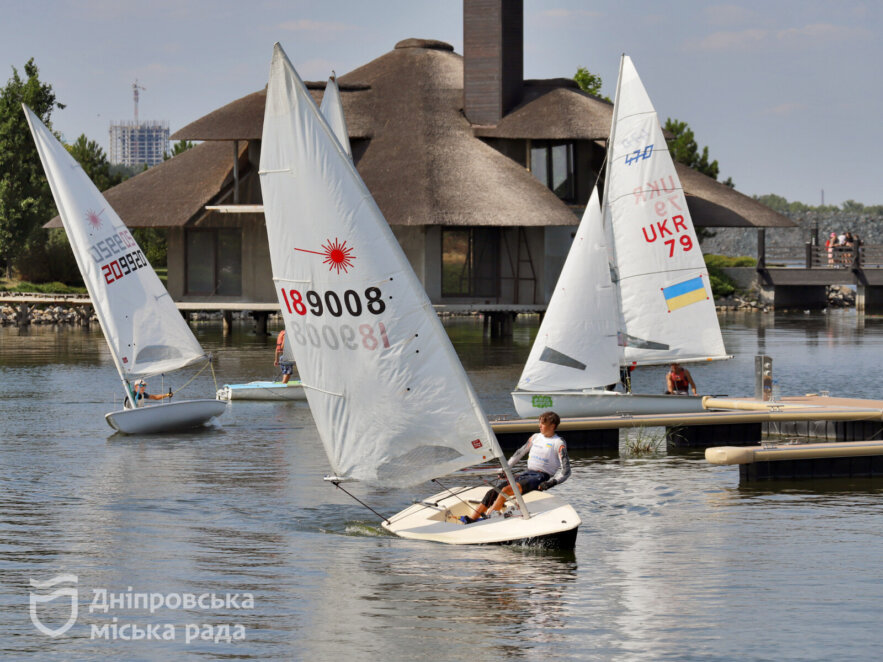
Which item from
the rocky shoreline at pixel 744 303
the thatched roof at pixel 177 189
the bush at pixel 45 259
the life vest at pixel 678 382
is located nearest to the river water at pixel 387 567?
the life vest at pixel 678 382

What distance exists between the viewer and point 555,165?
4791 centimetres

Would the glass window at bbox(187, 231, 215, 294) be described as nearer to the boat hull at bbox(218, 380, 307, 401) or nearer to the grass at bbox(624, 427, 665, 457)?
the boat hull at bbox(218, 380, 307, 401)

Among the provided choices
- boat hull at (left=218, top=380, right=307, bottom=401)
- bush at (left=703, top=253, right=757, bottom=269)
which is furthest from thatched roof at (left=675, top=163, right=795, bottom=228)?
boat hull at (left=218, top=380, right=307, bottom=401)

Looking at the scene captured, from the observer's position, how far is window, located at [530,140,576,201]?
47.7 metres

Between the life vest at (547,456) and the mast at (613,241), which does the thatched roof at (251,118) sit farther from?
the life vest at (547,456)

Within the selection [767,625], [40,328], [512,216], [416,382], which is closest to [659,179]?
[416,382]

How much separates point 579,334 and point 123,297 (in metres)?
8.20

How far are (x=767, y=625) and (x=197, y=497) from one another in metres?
8.58

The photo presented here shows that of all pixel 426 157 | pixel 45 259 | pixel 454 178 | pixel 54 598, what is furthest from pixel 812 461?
pixel 45 259

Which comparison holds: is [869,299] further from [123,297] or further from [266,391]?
[123,297]

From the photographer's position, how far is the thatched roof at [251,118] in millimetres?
46531

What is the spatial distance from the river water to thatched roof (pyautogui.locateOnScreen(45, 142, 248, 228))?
25.2 meters

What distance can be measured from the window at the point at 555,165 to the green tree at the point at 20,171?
86.0 ft

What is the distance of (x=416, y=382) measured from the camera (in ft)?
47.3
